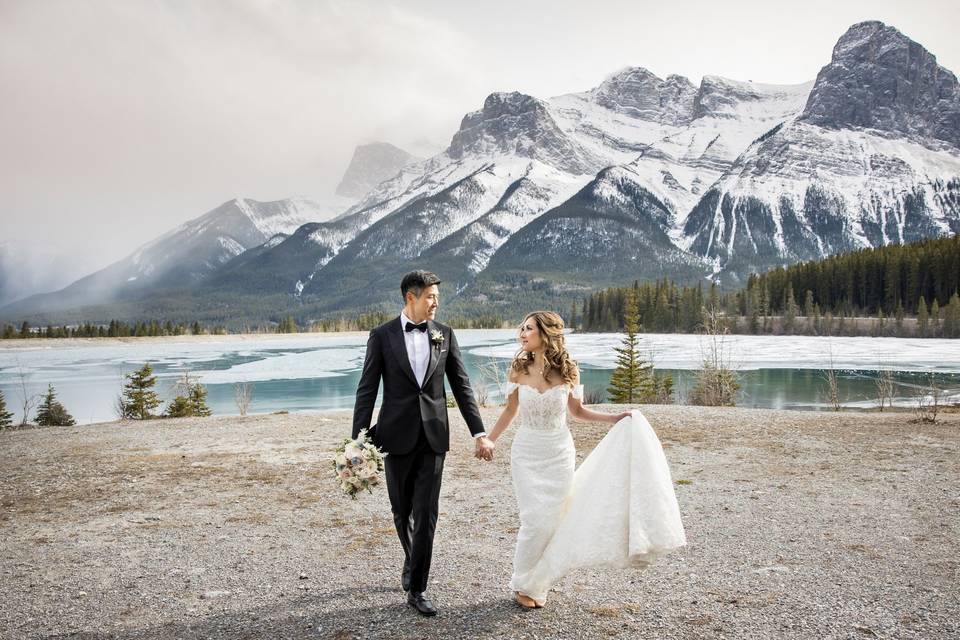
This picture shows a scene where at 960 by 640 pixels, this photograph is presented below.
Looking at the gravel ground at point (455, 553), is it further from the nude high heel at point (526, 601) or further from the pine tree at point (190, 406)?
the pine tree at point (190, 406)

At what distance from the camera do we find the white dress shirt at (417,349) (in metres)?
4.50

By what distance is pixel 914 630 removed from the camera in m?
4.05

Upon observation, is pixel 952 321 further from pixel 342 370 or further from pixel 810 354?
pixel 342 370

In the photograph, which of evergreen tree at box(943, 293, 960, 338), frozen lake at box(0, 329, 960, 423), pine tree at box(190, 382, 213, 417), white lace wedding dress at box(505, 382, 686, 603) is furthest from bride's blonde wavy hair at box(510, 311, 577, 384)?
evergreen tree at box(943, 293, 960, 338)

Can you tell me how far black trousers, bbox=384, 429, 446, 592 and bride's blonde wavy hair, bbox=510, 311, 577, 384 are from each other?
3.06 ft

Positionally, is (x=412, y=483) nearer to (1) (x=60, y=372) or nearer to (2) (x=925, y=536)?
(2) (x=925, y=536)

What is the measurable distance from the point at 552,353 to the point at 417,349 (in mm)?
987

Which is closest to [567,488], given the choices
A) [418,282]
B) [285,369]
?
[418,282]

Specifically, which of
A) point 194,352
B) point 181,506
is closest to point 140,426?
point 181,506

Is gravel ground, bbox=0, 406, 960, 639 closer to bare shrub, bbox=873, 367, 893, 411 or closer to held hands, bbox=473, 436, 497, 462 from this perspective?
held hands, bbox=473, 436, 497, 462

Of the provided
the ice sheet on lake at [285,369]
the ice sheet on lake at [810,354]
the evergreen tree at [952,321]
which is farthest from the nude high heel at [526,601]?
the evergreen tree at [952,321]

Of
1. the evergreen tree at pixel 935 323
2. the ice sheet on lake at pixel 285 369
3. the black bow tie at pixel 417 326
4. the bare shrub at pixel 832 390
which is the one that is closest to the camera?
the black bow tie at pixel 417 326

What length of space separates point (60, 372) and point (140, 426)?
32765 millimetres

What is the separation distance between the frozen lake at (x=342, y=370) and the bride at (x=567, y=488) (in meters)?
17.3
